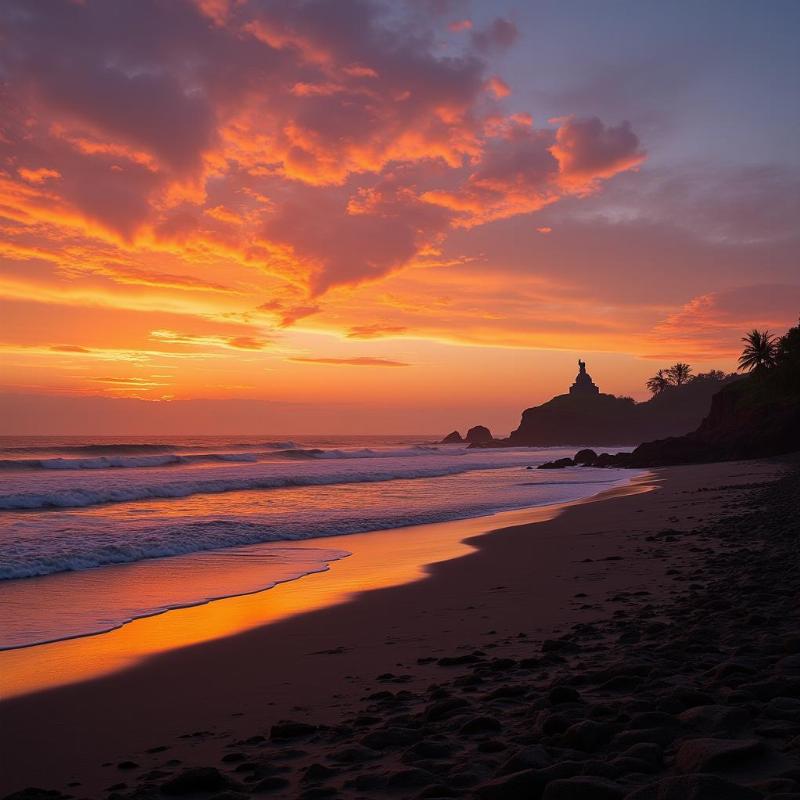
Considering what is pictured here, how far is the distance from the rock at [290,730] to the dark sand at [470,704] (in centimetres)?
2

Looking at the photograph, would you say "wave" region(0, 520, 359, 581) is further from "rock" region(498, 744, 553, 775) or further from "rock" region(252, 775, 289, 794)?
"rock" region(498, 744, 553, 775)

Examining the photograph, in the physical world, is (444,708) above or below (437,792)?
below

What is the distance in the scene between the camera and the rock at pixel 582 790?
2.69 m

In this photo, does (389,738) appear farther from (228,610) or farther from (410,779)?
(228,610)

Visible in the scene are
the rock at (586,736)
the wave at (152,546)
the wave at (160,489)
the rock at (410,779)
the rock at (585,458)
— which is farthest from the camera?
the rock at (585,458)

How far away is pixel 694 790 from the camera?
2.51 metres

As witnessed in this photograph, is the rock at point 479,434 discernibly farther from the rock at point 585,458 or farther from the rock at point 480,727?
the rock at point 480,727

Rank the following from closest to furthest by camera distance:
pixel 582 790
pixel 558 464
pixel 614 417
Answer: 1. pixel 582 790
2. pixel 558 464
3. pixel 614 417

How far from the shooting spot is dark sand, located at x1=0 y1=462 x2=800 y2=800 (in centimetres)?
313

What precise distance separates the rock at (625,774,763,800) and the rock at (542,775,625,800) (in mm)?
91

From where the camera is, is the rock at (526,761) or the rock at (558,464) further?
the rock at (558,464)

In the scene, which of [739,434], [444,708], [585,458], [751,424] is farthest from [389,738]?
[585,458]

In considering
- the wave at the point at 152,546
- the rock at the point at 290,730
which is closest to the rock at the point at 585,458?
the wave at the point at 152,546

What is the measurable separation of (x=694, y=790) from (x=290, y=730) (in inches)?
102
